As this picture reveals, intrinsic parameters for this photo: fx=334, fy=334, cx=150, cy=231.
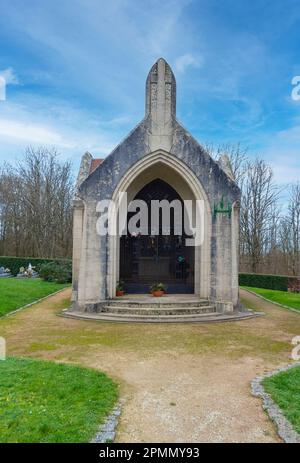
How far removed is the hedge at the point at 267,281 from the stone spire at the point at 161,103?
15613 mm

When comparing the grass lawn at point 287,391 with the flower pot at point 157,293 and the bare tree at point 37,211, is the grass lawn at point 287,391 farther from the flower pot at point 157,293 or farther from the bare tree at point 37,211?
the bare tree at point 37,211

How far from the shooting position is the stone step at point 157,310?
10680 millimetres

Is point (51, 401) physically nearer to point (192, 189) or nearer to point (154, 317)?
point (154, 317)

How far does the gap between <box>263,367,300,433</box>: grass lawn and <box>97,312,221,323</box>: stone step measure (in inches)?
176

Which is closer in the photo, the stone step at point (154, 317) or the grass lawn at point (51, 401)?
the grass lawn at point (51, 401)

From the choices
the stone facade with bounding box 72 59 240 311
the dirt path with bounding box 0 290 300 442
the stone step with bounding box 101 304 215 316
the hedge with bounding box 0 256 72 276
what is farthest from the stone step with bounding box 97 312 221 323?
the hedge with bounding box 0 256 72 276

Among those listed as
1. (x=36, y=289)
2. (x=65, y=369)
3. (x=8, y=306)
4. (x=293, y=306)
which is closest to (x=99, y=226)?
(x=8, y=306)

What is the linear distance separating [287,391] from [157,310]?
595 cm

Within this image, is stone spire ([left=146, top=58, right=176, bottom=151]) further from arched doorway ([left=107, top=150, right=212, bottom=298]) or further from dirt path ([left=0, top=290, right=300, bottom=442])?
dirt path ([left=0, top=290, right=300, bottom=442])

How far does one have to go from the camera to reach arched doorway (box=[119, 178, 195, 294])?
15.6 metres

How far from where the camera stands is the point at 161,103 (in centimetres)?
1258

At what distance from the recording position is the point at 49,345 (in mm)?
7527

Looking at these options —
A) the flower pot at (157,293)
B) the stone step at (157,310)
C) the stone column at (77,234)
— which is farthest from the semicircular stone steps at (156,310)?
the stone column at (77,234)

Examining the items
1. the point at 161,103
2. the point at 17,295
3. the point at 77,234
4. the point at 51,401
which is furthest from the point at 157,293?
the point at 51,401
